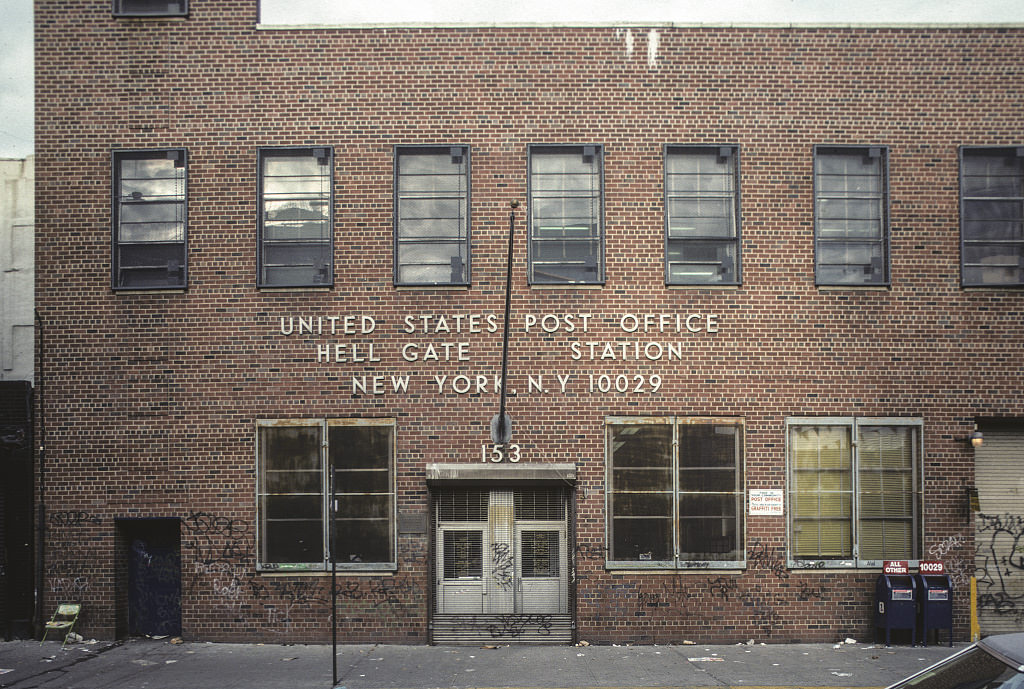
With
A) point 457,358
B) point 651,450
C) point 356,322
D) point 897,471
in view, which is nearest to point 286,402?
point 356,322

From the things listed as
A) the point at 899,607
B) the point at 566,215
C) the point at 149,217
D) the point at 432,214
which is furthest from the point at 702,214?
the point at 149,217

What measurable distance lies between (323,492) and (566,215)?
5.88 m

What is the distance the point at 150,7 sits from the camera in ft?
43.8

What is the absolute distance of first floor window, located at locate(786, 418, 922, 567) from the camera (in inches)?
506

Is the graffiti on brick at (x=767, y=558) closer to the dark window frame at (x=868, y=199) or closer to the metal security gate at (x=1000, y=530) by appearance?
the metal security gate at (x=1000, y=530)

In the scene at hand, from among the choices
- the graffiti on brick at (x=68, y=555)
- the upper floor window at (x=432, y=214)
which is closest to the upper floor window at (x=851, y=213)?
the upper floor window at (x=432, y=214)

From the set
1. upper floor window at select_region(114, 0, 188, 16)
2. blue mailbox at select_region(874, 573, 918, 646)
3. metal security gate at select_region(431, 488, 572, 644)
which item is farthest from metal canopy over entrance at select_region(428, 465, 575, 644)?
upper floor window at select_region(114, 0, 188, 16)

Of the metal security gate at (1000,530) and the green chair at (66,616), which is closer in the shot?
the green chair at (66,616)

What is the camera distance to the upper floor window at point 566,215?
42.7 ft

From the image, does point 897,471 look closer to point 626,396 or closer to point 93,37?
point 626,396

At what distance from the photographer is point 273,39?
43.2 feet

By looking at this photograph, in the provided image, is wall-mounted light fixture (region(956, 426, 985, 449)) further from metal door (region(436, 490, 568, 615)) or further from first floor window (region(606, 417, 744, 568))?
metal door (region(436, 490, 568, 615))

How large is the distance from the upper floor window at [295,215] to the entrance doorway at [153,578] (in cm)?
445

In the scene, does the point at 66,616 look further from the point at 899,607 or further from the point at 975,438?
the point at 975,438
